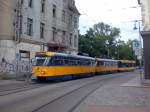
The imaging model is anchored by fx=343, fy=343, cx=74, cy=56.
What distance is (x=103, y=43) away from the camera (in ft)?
Answer: 324

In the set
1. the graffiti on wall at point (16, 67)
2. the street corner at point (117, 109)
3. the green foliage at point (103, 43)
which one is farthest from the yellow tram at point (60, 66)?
the green foliage at point (103, 43)

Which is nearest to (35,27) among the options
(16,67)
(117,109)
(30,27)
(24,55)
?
(30,27)

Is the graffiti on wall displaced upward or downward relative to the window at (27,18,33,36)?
downward

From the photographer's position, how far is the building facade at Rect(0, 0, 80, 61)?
3572 cm

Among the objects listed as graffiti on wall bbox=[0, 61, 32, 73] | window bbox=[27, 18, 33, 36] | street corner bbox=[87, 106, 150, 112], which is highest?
window bbox=[27, 18, 33, 36]

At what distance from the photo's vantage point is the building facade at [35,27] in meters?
35.7

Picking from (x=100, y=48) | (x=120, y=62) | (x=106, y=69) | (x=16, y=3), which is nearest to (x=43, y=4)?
(x=16, y=3)

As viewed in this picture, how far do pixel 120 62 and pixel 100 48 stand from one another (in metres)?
25.7

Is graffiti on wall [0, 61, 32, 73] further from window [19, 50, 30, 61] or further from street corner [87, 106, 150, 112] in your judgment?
street corner [87, 106, 150, 112]

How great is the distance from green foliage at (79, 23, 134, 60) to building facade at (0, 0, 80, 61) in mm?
30807

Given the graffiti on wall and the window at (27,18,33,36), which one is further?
the window at (27,18,33,36)

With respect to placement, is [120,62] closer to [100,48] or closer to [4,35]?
[100,48]

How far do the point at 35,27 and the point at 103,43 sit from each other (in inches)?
2319

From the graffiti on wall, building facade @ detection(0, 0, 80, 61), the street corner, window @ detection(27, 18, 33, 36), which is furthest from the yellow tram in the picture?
the street corner
